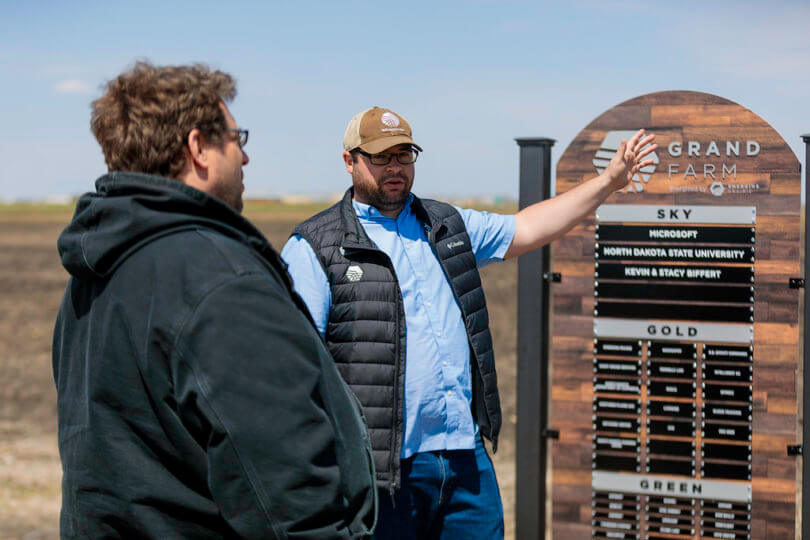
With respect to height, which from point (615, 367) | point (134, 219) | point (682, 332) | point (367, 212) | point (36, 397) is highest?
point (367, 212)

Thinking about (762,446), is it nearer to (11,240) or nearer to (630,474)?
(630,474)

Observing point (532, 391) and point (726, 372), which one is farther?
point (532, 391)

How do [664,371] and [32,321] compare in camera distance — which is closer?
[664,371]

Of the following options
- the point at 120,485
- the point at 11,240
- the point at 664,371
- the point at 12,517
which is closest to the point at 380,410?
the point at 120,485

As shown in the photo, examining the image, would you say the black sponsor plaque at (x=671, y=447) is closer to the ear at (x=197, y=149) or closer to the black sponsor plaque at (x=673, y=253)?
the black sponsor plaque at (x=673, y=253)

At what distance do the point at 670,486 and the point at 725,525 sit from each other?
0.85ft

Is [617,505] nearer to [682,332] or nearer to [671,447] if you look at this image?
[671,447]

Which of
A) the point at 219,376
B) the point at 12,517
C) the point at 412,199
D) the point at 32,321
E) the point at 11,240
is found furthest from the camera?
the point at 11,240

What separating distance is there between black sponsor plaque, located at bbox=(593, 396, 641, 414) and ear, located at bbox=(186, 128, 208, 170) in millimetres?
2506

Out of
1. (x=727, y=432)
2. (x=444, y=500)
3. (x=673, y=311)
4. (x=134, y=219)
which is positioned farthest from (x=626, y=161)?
(x=134, y=219)

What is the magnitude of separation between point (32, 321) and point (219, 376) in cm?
1325

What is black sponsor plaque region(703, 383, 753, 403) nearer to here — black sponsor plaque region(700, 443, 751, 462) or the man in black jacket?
black sponsor plaque region(700, 443, 751, 462)

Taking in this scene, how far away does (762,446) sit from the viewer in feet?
11.1

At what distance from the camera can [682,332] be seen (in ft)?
11.3
